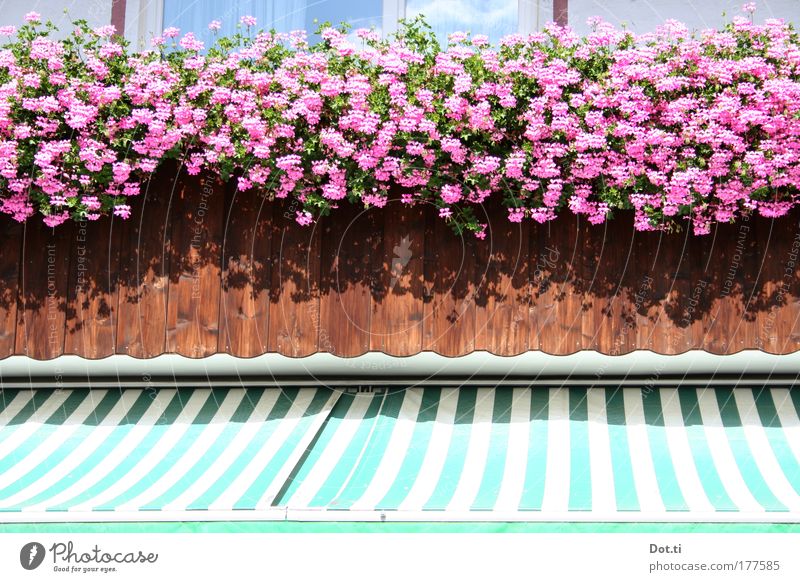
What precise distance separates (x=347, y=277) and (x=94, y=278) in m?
2.06

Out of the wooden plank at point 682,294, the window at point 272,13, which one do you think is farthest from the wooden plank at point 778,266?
the window at point 272,13

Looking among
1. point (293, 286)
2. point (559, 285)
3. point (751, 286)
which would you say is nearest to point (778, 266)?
point (751, 286)

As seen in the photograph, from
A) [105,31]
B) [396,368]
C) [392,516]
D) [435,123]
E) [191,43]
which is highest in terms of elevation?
[105,31]

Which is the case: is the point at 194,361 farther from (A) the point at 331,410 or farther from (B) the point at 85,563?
(B) the point at 85,563

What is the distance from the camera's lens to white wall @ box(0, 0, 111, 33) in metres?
9.32

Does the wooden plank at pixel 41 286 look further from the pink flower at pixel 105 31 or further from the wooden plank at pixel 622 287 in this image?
the wooden plank at pixel 622 287

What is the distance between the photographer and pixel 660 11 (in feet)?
29.3

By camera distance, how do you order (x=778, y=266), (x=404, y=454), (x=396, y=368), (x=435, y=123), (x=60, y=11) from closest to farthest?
(x=435, y=123) → (x=404, y=454) → (x=778, y=266) → (x=396, y=368) → (x=60, y=11)

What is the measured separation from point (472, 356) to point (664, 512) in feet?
7.62

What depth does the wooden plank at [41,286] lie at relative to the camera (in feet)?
26.9

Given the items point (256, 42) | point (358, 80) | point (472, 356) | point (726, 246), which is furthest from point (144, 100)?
point (726, 246)

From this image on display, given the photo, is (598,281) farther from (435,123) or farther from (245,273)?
(245,273)

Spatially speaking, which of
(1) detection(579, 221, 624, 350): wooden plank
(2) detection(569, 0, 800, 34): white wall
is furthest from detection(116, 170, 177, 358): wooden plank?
(2) detection(569, 0, 800, 34): white wall

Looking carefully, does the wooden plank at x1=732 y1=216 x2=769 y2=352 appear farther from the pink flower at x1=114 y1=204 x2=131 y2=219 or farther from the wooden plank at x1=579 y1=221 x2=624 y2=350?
the pink flower at x1=114 y1=204 x2=131 y2=219
